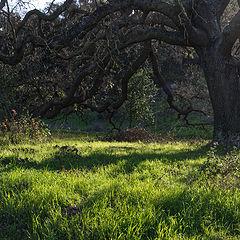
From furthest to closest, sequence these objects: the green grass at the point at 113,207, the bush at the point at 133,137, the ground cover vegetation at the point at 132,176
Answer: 1. the bush at the point at 133,137
2. the ground cover vegetation at the point at 132,176
3. the green grass at the point at 113,207

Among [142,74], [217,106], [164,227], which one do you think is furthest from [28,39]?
[142,74]

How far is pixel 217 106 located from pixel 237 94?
85 cm

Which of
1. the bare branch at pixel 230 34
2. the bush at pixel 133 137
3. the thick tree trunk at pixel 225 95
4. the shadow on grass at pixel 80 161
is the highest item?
the bare branch at pixel 230 34

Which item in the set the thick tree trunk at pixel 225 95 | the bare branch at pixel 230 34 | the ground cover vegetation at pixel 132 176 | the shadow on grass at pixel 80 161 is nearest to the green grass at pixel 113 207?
the ground cover vegetation at pixel 132 176

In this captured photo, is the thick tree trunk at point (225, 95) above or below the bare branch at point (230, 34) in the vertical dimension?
below

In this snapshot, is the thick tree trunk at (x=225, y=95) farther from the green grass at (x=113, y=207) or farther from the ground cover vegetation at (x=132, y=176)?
the green grass at (x=113, y=207)

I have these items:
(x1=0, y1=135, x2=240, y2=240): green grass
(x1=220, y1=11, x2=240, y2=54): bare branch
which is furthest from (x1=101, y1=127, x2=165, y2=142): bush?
(x1=0, y1=135, x2=240, y2=240): green grass

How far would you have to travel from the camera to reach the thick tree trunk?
9969 mm

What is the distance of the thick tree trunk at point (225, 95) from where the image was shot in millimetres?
9969

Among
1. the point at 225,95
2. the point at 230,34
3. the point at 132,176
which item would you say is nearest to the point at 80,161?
the point at 132,176

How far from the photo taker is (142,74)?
19.9 m

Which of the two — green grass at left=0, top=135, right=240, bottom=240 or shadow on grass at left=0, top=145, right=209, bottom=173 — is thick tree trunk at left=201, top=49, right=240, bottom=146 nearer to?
shadow on grass at left=0, top=145, right=209, bottom=173

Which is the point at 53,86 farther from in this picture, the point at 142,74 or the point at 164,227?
the point at 164,227

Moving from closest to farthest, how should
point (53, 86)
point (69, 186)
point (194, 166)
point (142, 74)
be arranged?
point (69, 186), point (194, 166), point (53, 86), point (142, 74)
